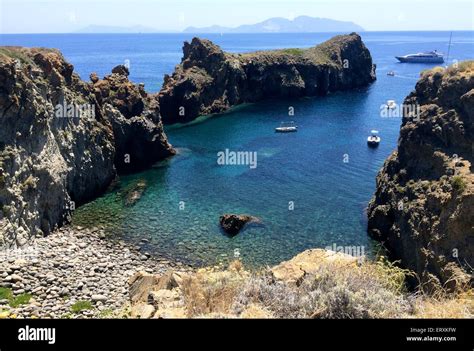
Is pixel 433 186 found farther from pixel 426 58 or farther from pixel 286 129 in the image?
pixel 426 58

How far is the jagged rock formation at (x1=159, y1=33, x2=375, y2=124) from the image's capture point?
316ft

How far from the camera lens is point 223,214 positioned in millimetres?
44625

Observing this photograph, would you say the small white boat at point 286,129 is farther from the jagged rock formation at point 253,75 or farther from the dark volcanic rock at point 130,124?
the dark volcanic rock at point 130,124

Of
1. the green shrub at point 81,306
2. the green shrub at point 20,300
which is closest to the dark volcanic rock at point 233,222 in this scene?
the green shrub at point 81,306

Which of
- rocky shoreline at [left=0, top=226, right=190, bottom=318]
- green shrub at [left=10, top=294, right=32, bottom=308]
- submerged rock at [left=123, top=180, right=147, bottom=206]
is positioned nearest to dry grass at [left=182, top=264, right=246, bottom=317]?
rocky shoreline at [left=0, top=226, right=190, bottom=318]

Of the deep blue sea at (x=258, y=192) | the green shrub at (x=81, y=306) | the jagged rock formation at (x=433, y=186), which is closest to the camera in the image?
the green shrub at (x=81, y=306)

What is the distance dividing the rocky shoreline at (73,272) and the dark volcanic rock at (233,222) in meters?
7.18

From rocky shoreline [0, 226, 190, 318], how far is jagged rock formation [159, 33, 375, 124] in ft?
190

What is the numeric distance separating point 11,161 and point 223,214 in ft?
65.0

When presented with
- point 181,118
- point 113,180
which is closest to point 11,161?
point 113,180

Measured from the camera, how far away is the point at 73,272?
31547 millimetres

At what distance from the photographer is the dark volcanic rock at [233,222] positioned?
40625 millimetres

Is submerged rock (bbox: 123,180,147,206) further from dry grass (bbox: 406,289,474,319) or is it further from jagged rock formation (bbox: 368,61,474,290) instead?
dry grass (bbox: 406,289,474,319)
